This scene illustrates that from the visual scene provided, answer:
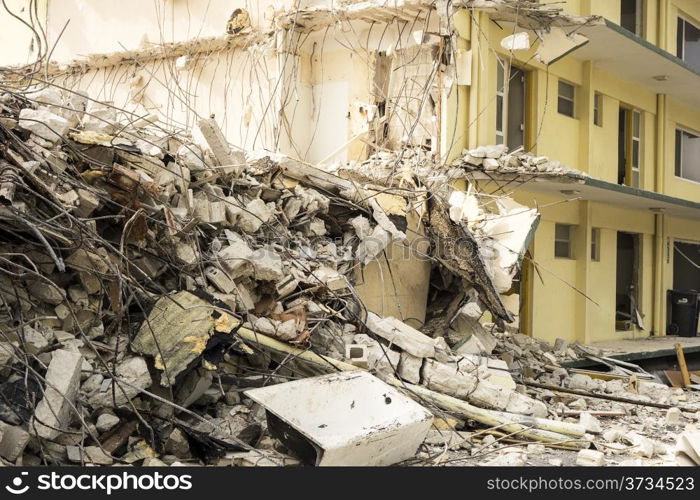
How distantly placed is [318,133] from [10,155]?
7.21 m

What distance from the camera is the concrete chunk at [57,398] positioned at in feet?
15.0

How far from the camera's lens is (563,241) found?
14.5 m

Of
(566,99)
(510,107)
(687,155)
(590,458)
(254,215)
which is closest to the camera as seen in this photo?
(590,458)

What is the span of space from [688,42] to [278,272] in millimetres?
14912

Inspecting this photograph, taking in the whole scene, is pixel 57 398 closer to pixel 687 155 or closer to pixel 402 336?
pixel 402 336

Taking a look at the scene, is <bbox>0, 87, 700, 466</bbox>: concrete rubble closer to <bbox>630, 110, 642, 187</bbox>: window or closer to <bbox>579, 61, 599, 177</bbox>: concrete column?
<bbox>579, 61, 599, 177</bbox>: concrete column

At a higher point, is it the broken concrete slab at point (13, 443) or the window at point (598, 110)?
the window at point (598, 110)

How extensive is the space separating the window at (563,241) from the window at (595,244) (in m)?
0.82

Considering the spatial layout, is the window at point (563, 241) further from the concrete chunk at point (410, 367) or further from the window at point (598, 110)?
the concrete chunk at point (410, 367)

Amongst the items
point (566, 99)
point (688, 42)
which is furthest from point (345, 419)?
point (688, 42)

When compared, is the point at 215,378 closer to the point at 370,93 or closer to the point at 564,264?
the point at 370,93

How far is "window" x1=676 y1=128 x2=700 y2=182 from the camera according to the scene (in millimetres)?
18094

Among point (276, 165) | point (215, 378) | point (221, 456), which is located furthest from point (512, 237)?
point (221, 456)

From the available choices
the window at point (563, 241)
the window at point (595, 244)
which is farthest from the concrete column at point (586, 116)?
the window at point (595, 244)
